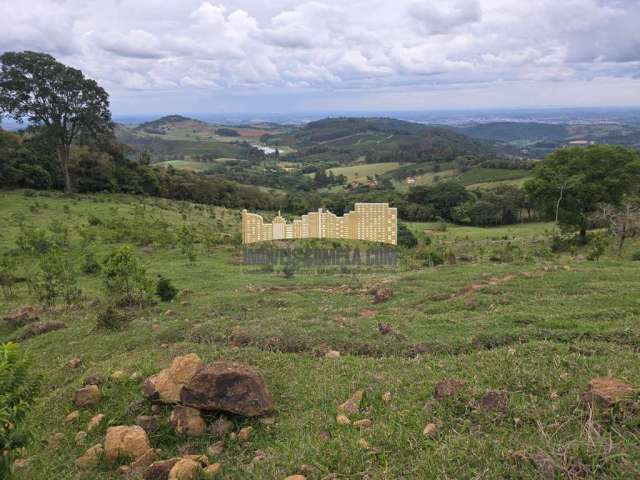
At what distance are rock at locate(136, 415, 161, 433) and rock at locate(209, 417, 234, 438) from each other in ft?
2.41

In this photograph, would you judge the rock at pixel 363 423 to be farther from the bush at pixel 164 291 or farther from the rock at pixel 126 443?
the bush at pixel 164 291

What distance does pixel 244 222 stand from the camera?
2241cm

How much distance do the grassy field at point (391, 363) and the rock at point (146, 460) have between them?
0.82 feet

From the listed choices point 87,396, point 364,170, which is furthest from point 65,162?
point 364,170

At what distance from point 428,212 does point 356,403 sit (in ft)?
141

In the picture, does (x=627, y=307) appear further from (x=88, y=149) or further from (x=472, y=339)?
(x=88, y=149)

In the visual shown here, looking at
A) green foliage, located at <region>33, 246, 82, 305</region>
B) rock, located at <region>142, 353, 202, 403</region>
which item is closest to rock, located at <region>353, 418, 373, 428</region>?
rock, located at <region>142, 353, 202, 403</region>

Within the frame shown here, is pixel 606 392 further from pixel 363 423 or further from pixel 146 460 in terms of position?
pixel 146 460

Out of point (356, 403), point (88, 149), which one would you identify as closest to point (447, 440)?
point (356, 403)

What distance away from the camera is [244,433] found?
544 cm

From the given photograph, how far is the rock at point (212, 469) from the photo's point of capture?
4646 mm

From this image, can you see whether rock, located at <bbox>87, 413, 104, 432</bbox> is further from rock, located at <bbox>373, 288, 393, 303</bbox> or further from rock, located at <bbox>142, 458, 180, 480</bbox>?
rock, located at <bbox>373, 288, 393, 303</bbox>

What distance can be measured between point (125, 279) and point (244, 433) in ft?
26.9

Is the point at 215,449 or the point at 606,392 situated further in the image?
the point at 215,449
